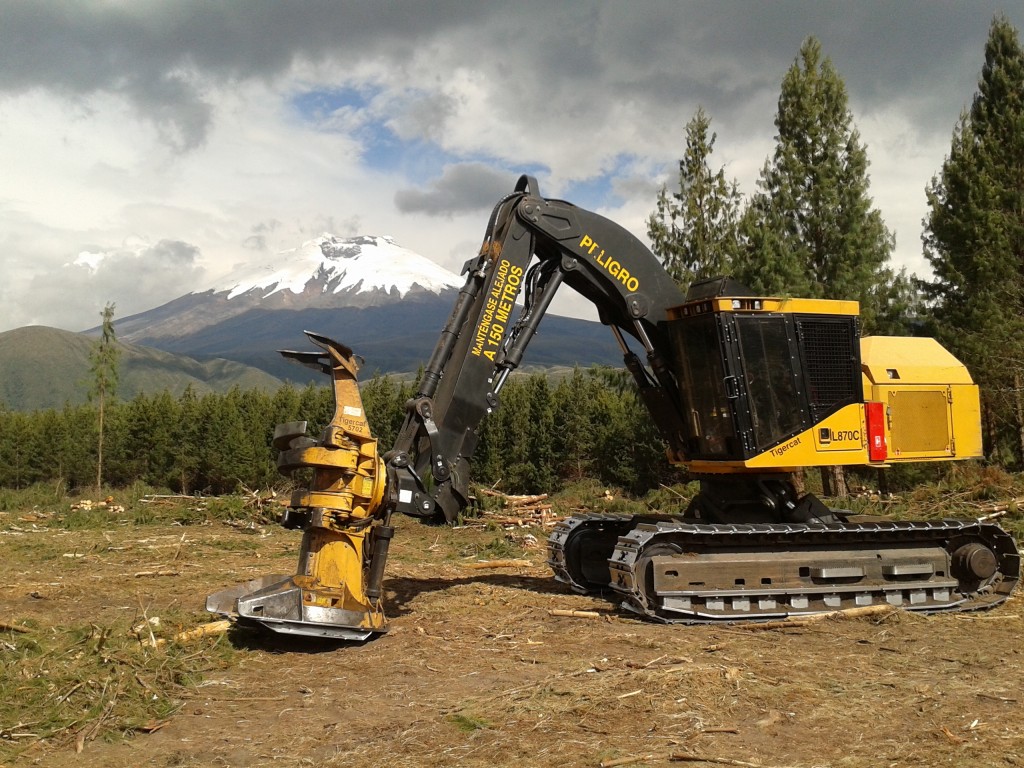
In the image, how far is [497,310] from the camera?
8.47m

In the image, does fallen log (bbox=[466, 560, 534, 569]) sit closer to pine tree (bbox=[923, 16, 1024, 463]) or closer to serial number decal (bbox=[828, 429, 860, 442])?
serial number decal (bbox=[828, 429, 860, 442])

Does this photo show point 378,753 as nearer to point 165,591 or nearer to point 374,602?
point 374,602

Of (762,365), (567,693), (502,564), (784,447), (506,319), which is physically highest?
(506,319)

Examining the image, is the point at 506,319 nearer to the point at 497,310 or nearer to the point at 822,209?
the point at 497,310

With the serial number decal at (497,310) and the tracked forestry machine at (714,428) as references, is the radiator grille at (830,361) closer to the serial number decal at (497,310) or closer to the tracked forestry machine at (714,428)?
the tracked forestry machine at (714,428)

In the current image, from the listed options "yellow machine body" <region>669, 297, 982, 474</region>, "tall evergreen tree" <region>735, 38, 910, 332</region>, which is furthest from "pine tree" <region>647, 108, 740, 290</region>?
"yellow machine body" <region>669, 297, 982, 474</region>

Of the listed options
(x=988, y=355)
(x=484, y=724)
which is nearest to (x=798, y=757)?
(x=484, y=724)

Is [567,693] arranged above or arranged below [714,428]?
below

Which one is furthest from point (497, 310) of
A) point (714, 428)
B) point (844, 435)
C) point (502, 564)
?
point (502, 564)

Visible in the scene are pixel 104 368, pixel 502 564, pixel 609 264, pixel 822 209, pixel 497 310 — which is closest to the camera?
pixel 497 310

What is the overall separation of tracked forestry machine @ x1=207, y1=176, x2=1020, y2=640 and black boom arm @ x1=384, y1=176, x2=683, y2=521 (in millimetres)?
19

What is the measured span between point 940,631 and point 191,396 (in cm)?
3183

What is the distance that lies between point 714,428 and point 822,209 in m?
14.3

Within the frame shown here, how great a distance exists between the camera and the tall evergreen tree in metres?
20.4
